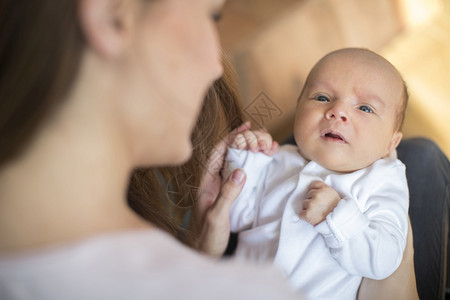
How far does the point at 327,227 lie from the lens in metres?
0.98

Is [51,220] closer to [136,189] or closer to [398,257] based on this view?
[136,189]

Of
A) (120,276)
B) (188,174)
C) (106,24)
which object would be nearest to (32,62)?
(106,24)

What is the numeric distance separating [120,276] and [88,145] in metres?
0.15

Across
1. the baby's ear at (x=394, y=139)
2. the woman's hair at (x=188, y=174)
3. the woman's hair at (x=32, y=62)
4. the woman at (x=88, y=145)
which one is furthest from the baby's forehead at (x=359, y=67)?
the woman's hair at (x=32, y=62)

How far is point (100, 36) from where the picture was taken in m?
0.53

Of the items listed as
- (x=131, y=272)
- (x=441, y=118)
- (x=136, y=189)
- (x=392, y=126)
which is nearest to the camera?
(x=131, y=272)

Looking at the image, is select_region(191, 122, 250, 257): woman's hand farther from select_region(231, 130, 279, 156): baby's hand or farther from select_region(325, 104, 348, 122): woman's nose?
select_region(325, 104, 348, 122): woman's nose

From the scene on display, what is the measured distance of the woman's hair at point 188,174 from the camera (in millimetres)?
1029

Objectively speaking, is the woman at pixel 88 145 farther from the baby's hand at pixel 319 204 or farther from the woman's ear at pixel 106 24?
the baby's hand at pixel 319 204

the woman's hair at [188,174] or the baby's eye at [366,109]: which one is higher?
the baby's eye at [366,109]

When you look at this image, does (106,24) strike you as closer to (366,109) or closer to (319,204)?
(319,204)

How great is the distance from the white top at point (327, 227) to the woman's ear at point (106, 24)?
0.59 m

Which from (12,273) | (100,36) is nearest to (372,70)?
(100,36)

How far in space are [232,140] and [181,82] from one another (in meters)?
0.63
